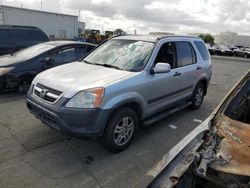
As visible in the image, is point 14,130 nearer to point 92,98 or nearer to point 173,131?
point 92,98

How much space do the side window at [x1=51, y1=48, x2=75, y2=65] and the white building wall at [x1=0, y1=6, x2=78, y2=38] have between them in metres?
29.9

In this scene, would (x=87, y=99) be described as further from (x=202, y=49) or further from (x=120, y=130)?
(x=202, y=49)

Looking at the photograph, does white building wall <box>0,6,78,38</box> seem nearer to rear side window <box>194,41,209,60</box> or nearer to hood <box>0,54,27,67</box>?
hood <box>0,54,27,67</box>

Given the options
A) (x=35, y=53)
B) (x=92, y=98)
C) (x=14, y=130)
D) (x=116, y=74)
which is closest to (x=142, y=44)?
(x=116, y=74)

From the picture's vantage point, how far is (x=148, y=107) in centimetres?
415

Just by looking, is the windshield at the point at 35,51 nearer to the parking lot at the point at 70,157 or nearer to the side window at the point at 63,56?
the side window at the point at 63,56

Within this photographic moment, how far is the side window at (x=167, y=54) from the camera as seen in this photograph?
14.3 ft

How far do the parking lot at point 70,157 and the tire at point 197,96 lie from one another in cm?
97

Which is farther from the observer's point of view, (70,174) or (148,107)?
(148,107)

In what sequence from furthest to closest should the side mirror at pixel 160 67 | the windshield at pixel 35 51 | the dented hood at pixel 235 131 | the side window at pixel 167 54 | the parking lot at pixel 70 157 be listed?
the windshield at pixel 35 51
the side window at pixel 167 54
the side mirror at pixel 160 67
the parking lot at pixel 70 157
the dented hood at pixel 235 131

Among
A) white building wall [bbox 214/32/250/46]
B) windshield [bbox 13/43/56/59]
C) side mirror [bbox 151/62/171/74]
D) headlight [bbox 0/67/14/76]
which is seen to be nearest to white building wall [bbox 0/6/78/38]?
windshield [bbox 13/43/56/59]

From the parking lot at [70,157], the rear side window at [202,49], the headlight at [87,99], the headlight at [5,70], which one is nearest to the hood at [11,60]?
the headlight at [5,70]

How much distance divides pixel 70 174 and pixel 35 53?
4.49 metres

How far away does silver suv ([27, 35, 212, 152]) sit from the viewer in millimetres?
3250
